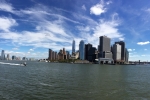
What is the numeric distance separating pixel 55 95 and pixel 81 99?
19.9 ft

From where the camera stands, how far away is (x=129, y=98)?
119 ft

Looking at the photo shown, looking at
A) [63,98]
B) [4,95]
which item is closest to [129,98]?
[63,98]

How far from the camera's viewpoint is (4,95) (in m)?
33.7

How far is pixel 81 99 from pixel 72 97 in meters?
2.25

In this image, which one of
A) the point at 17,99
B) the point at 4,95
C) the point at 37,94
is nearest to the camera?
the point at 17,99

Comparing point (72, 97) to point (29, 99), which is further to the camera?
point (72, 97)

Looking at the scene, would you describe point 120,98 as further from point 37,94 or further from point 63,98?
point 37,94

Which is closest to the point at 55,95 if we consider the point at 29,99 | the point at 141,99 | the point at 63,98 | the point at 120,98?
the point at 63,98

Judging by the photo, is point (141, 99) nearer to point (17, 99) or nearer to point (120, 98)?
point (120, 98)

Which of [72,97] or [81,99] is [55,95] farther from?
[81,99]

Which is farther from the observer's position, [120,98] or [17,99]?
[120,98]

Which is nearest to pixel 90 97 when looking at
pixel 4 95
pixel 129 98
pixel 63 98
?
pixel 63 98

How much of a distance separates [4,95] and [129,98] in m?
25.9

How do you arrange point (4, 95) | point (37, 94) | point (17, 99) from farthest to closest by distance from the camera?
point (37, 94) < point (4, 95) < point (17, 99)
